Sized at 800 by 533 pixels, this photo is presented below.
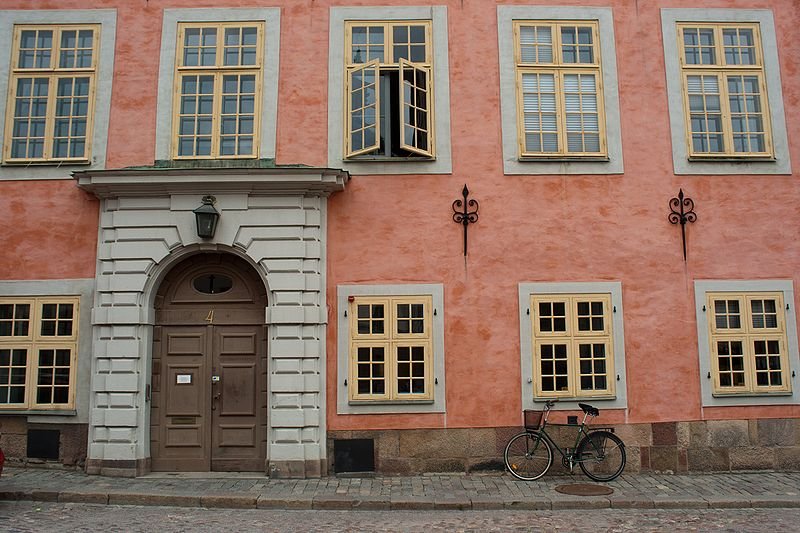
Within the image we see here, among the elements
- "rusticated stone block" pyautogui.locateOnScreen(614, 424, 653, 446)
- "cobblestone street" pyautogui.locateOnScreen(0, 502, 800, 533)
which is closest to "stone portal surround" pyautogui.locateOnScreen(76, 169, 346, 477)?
"cobblestone street" pyautogui.locateOnScreen(0, 502, 800, 533)

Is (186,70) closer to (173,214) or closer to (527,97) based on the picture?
(173,214)

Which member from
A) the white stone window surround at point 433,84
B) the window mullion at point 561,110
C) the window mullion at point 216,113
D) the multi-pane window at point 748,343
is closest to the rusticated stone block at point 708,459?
the multi-pane window at point 748,343

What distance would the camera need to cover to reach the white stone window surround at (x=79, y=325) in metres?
9.93

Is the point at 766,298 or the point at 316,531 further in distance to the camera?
the point at 766,298

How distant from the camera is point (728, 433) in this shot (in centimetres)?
Answer: 1000

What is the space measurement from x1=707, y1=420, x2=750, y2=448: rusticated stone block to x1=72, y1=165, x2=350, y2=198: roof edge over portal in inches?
251

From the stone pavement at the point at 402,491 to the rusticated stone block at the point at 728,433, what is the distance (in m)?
0.43

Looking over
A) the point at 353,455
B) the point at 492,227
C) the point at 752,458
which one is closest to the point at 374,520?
the point at 353,455

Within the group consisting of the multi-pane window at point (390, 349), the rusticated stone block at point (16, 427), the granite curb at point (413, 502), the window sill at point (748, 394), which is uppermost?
the multi-pane window at point (390, 349)

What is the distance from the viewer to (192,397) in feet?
33.1

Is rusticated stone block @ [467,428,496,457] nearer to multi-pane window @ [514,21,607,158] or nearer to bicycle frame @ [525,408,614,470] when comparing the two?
bicycle frame @ [525,408,614,470]

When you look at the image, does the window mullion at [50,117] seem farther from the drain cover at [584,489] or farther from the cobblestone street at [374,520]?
the drain cover at [584,489]

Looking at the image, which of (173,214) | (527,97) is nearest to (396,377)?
(173,214)

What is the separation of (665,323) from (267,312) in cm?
574
